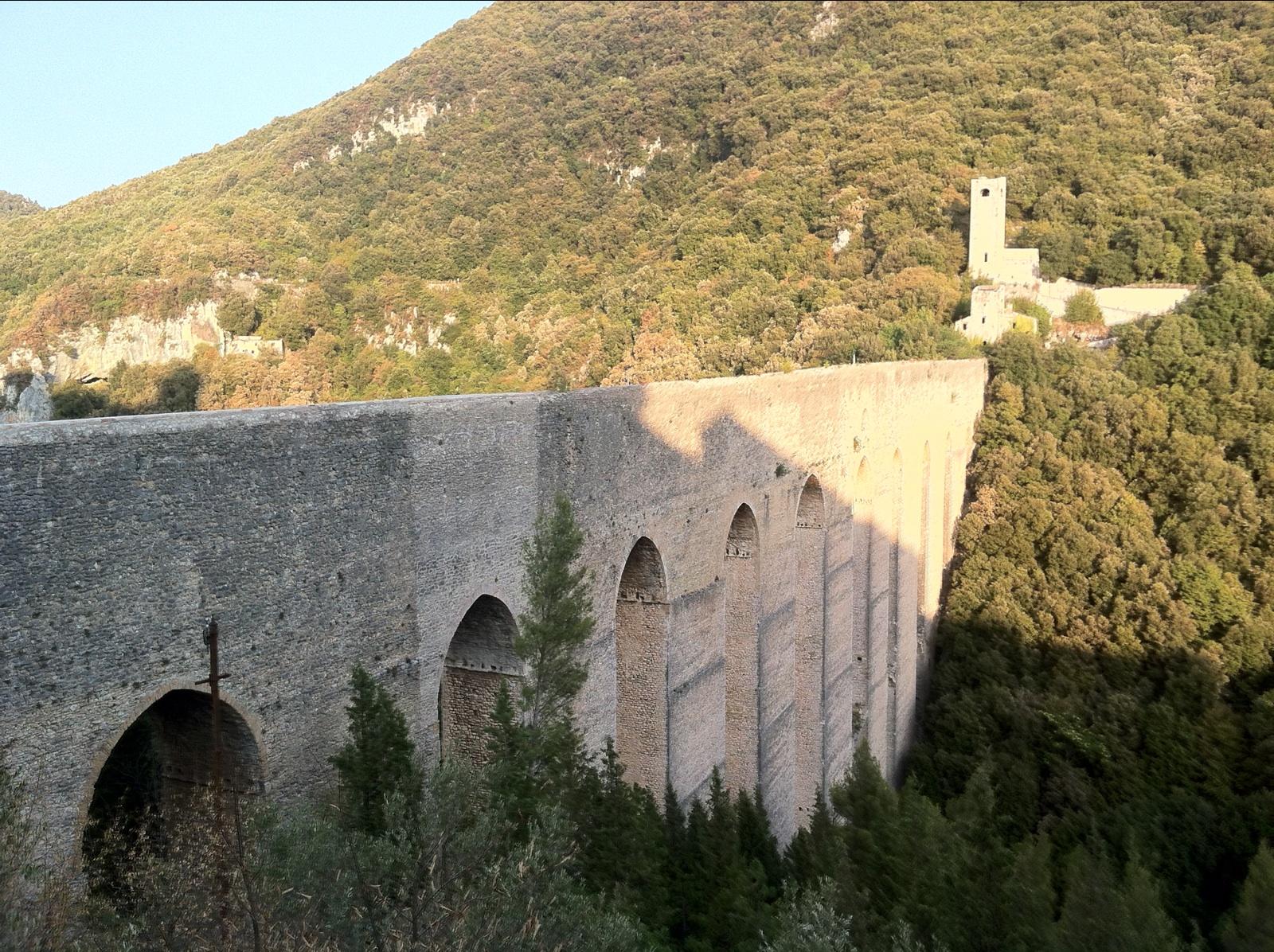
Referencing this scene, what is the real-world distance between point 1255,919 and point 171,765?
8.79 meters

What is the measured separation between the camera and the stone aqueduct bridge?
505 centimetres

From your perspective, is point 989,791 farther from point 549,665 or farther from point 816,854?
point 549,665

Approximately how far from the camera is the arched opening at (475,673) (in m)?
8.33

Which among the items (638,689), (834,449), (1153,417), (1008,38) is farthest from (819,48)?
(638,689)

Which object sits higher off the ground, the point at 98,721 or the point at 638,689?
the point at 98,721

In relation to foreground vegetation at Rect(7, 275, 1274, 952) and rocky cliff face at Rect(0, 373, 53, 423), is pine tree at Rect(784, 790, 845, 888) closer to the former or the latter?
foreground vegetation at Rect(7, 275, 1274, 952)

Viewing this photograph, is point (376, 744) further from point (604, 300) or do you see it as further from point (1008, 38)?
point (1008, 38)

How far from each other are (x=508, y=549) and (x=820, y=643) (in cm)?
795

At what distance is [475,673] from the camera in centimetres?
852

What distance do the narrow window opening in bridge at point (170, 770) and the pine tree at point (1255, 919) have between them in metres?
7.95

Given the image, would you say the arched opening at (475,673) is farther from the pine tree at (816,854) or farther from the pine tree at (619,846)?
the pine tree at (816,854)

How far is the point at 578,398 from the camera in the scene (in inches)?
350

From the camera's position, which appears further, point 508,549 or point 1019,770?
point 1019,770

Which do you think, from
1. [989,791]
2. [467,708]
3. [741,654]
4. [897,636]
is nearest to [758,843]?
[741,654]
